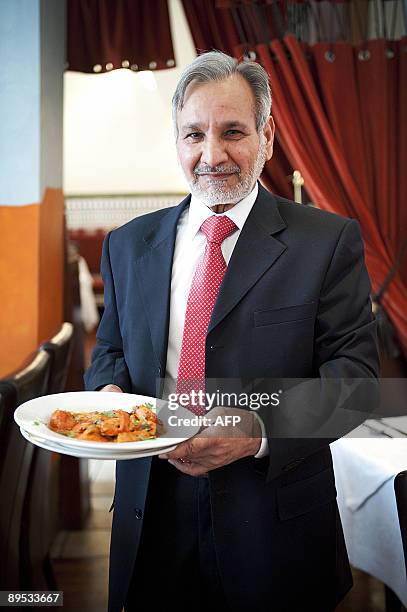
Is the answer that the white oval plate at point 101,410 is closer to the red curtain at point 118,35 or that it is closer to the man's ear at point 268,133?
the man's ear at point 268,133

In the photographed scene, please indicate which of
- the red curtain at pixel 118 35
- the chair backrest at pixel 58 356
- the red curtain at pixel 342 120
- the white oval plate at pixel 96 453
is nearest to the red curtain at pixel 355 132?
the red curtain at pixel 342 120

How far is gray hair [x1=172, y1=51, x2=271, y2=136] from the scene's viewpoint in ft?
3.72

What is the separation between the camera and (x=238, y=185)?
117 centimetres

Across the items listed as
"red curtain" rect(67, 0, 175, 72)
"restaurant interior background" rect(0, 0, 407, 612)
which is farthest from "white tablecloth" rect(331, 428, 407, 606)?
"red curtain" rect(67, 0, 175, 72)

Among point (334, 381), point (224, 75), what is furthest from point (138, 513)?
point (224, 75)

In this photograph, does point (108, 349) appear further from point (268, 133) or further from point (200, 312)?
point (268, 133)

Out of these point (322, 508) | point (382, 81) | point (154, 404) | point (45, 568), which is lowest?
point (45, 568)

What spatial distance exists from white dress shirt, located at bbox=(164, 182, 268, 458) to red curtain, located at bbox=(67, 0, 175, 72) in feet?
5.41

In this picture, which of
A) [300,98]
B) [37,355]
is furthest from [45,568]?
[300,98]

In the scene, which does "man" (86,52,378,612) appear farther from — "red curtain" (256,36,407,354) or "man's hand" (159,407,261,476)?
"red curtain" (256,36,407,354)

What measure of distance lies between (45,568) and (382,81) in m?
2.08

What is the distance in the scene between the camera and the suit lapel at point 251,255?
1.17 meters

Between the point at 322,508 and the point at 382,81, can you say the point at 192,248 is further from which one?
the point at 382,81

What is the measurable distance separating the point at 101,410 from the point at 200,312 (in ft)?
0.77
